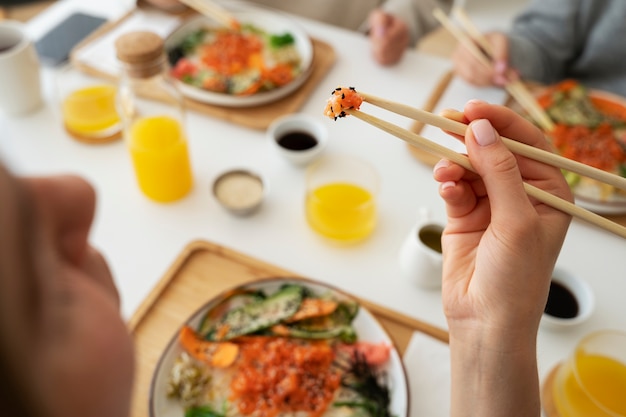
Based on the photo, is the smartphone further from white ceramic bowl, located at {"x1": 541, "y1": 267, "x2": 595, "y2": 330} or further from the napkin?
white ceramic bowl, located at {"x1": 541, "y1": 267, "x2": 595, "y2": 330}

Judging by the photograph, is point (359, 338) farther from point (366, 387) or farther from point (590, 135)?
point (590, 135)

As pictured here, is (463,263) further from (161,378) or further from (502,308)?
(161,378)

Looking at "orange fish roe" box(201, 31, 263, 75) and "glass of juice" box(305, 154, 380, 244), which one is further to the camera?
"orange fish roe" box(201, 31, 263, 75)

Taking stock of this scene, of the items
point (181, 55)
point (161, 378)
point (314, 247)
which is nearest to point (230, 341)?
point (161, 378)

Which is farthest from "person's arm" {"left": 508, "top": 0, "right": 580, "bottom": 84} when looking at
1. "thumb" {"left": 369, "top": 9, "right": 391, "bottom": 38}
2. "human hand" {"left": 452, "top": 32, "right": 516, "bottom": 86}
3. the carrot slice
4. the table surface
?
the carrot slice

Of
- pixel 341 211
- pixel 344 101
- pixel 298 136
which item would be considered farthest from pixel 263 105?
pixel 344 101

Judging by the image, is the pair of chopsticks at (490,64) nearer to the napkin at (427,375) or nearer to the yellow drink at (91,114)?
the napkin at (427,375)
